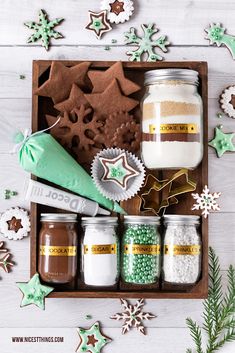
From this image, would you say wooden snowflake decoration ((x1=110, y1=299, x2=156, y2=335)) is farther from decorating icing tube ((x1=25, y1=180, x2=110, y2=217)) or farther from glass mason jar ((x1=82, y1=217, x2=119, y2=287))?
decorating icing tube ((x1=25, y1=180, x2=110, y2=217))

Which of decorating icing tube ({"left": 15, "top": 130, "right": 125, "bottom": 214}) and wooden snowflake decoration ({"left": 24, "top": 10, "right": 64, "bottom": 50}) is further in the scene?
wooden snowflake decoration ({"left": 24, "top": 10, "right": 64, "bottom": 50})

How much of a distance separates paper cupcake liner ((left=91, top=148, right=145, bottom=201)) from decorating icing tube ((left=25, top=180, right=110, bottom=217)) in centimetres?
4

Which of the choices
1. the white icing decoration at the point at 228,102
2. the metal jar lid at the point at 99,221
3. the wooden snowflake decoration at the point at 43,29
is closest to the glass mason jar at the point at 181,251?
the metal jar lid at the point at 99,221

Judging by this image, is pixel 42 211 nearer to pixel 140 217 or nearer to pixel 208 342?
Result: pixel 140 217

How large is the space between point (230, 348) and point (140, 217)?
1.15 feet

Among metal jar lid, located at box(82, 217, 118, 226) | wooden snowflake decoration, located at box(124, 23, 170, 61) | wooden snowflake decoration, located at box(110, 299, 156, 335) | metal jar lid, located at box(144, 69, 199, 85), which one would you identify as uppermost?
wooden snowflake decoration, located at box(124, 23, 170, 61)

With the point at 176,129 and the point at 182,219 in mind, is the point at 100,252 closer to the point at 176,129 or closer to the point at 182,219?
the point at 182,219

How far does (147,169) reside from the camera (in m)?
1.14

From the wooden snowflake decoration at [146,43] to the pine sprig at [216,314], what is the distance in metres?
0.42

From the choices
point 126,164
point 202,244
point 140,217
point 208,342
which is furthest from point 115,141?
point 208,342

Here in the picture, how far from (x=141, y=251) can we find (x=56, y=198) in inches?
7.5

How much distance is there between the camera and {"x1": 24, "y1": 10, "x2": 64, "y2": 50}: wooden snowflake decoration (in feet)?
3.88

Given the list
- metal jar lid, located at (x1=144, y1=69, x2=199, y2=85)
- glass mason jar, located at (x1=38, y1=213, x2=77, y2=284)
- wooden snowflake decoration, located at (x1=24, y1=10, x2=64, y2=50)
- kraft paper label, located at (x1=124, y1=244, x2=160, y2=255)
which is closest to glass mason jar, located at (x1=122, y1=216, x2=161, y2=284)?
kraft paper label, located at (x1=124, y1=244, x2=160, y2=255)

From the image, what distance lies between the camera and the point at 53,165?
108cm
